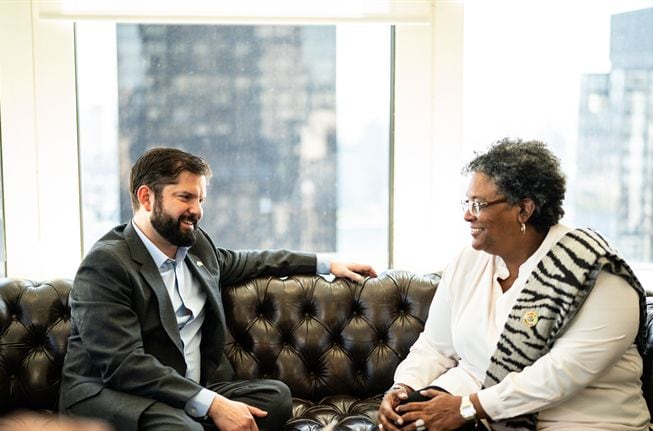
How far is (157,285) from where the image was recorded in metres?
2.65

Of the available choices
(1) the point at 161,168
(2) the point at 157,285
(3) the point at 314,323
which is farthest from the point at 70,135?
(3) the point at 314,323

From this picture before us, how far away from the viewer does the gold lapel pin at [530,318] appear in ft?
7.60

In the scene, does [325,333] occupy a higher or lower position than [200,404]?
higher

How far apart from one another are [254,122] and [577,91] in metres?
1.35

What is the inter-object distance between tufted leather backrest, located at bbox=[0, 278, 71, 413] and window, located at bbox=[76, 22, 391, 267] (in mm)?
605

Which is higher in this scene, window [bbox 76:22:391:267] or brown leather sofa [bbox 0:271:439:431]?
window [bbox 76:22:391:267]

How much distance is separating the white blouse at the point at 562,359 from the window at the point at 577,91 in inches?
41.9

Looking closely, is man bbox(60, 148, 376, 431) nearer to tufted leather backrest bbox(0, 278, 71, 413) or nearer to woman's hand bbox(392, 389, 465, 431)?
tufted leather backrest bbox(0, 278, 71, 413)

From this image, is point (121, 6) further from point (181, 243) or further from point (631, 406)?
point (631, 406)

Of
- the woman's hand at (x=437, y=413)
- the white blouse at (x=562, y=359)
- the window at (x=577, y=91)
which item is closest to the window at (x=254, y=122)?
the window at (x=577, y=91)

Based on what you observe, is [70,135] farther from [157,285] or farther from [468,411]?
[468,411]

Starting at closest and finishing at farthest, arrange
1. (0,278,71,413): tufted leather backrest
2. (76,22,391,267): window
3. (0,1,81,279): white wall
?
1. (0,278,71,413): tufted leather backrest
2. (0,1,81,279): white wall
3. (76,22,391,267): window

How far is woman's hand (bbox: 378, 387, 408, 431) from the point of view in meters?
2.45

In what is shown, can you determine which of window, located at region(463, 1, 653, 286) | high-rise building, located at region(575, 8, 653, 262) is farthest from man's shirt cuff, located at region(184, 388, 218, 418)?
high-rise building, located at region(575, 8, 653, 262)
